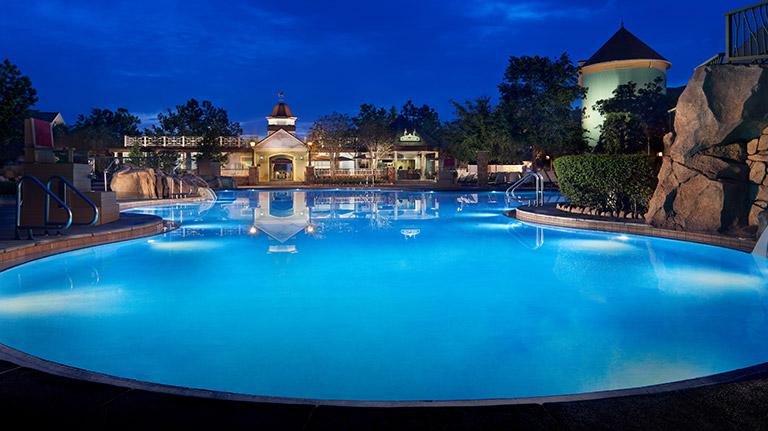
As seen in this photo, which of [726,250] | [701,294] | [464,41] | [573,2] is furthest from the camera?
[464,41]

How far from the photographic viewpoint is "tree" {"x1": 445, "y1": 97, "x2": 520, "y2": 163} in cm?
3656

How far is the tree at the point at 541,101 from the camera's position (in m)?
31.8

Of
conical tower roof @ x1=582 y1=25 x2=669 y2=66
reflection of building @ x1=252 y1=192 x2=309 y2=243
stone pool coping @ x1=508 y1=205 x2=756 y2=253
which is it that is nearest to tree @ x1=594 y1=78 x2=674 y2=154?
conical tower roof @ x1=582 y1=25 x2=669 y2=66

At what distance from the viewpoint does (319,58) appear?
79938mm

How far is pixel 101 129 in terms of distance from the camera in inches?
2169

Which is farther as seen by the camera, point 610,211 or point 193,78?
point 193,78

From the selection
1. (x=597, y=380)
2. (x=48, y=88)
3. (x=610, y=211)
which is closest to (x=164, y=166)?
(x=610, y=211)

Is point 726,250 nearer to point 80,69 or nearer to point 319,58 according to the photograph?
point 319,58

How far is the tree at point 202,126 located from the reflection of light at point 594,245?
34384 mm

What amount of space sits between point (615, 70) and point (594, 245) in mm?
23608

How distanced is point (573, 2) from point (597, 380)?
64397mm

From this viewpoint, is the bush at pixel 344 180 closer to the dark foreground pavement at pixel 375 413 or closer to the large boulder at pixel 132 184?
the large boulder at pixel 132 184

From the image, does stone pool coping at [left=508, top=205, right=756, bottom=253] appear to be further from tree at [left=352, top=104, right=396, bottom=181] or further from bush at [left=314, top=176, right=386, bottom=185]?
tree at [left=352, top=104, right=396, bottom=181]

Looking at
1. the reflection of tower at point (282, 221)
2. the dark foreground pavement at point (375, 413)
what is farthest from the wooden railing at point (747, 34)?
the dark foreground pavement at point (375, 413)
